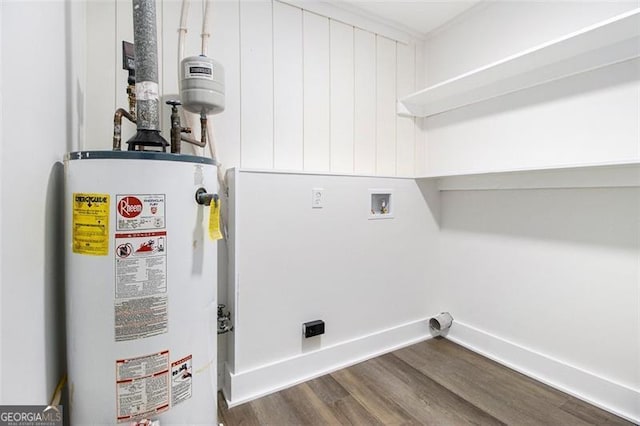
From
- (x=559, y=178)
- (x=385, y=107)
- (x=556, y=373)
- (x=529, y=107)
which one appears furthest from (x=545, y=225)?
(x=385, y=107)

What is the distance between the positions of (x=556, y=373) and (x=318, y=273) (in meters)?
1.42

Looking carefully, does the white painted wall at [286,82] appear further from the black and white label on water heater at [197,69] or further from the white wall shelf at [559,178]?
the white wall shelf at [559,178]

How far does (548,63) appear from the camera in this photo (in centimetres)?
158

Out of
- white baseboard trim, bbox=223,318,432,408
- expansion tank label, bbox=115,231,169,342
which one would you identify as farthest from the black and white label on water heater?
white baseboard trim, bbox=223,318,432,408

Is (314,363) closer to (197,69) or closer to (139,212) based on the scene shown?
(139,212)

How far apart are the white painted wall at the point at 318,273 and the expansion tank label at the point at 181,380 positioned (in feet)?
1.60

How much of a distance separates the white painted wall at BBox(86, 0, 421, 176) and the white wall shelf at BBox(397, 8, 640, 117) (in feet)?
1.23

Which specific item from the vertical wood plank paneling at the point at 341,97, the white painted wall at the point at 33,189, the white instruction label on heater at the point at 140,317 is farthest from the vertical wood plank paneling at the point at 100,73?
the vertical wood plank paneling at the point at 341,97

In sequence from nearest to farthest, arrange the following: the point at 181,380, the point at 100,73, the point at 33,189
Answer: the point at 33,189 → the point at 181,380 → the point at 100,73

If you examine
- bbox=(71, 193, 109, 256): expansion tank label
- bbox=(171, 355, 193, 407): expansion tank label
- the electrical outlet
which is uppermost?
the electrical outlet

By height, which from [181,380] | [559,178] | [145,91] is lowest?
[181,380]

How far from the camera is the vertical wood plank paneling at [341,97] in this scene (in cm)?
194

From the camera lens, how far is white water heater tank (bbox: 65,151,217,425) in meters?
0.84

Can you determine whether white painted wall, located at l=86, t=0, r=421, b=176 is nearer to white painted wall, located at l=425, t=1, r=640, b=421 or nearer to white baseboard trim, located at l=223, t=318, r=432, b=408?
white painted wall, located at l=425, t=1, r=640, b=421
